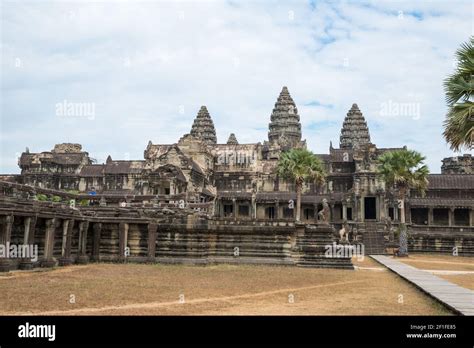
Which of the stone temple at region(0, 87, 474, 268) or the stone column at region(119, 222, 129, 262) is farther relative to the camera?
the stone column at region(119, 222, 129, 262)

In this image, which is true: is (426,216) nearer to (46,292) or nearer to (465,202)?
(465,202)

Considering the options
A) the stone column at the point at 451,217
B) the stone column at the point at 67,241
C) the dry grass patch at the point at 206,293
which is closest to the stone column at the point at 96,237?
the stone column at the point at 67,241

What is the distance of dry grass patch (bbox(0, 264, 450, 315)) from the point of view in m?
13.5

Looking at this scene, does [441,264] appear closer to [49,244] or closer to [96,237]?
[96,237]

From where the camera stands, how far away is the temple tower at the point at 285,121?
95.9 meters

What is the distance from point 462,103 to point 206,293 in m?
11.6

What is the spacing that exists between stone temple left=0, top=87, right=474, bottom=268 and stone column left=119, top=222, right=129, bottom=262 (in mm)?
61

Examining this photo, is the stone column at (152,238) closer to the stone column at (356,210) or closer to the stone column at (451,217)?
the stone column at (356,210)

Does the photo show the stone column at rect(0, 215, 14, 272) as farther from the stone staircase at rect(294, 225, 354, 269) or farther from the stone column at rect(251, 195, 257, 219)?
the stone column at rect(251, 195, 257, 219)

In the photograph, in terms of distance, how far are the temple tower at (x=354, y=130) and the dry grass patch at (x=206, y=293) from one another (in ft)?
252

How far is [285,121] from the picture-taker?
96.6m

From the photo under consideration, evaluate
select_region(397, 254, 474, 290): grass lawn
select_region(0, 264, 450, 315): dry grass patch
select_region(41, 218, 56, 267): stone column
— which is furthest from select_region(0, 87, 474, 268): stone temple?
select_region(397, 254, 474, 290): grass lawn

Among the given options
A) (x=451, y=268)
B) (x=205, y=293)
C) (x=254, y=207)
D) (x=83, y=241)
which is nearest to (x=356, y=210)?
(x=254, y=207)

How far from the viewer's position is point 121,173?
74.3 metres
